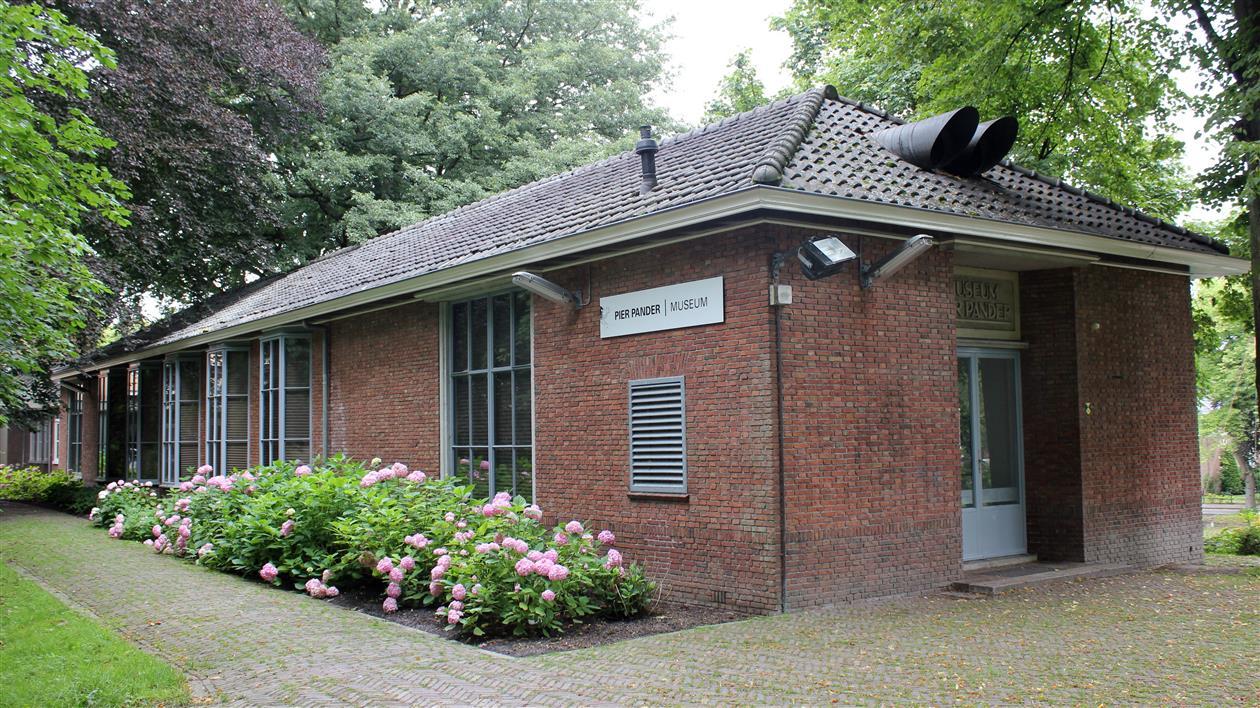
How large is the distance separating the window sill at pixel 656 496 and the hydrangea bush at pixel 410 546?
0.51 meters

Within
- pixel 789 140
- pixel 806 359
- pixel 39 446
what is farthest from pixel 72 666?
pixel 39 446

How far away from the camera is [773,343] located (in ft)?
30.3

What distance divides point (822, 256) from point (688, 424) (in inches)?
80.6

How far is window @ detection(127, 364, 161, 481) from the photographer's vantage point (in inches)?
909

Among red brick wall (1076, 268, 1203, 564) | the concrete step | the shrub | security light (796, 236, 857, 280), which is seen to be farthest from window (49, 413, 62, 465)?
red brick wall (1076, 268, 1203, 564)

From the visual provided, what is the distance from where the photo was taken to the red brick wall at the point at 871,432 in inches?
366

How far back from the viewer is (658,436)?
1028 centimetres

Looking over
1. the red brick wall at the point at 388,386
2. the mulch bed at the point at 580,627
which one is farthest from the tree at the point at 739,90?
the mulch bed at the point at 580,627

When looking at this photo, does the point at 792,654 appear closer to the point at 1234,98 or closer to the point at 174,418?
the point at 1234,98

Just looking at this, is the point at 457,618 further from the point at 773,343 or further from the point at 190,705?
the point at 773,343

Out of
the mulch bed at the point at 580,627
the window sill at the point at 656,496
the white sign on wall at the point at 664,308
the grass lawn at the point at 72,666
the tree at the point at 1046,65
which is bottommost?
the mulch bed at the point at 580,627

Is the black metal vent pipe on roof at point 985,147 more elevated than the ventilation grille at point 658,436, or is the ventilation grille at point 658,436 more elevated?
the black metal vent pipe on roof at point 985,147

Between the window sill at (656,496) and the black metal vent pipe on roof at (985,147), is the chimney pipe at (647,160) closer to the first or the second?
the black metal vent pipe on roof at (985,147)

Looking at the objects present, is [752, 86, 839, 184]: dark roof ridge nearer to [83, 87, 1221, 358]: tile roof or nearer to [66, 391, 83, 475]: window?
[83, 87, 1221, 358]: tile roof
